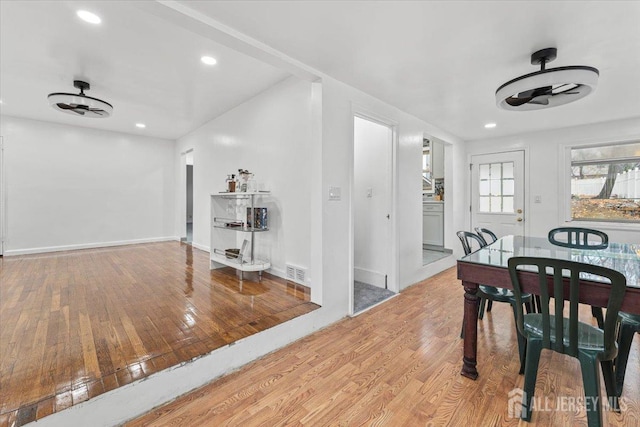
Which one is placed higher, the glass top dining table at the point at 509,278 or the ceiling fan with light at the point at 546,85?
the ceiling fan with light at the point at 546,85

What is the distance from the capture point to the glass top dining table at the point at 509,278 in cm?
142

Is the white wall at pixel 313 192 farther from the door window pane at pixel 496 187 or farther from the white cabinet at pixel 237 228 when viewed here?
the door window pane at pixel 496 187

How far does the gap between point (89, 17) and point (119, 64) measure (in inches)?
33.5

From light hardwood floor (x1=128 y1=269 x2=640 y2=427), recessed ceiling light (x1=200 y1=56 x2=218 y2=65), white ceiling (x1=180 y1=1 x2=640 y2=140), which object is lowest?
light hardwood floor (x1=128 y1=269 x2=640 y2=427)

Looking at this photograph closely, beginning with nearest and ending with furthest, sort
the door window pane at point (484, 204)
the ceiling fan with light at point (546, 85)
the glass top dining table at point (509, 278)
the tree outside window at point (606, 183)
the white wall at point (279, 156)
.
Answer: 1. the glass top dining table at point (509, 278)
2. the ceiling fan with light at point (546, 85)
3. the white wall at point (279, 156)
4. the tree outside window at point (606, 183)
5. the door window pane at point (484, 204)

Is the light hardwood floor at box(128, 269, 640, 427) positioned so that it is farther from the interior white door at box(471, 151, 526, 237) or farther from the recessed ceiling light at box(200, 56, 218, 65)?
the interior white door at box(471, 151, 526, 237)

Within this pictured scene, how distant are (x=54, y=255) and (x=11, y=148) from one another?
202cm

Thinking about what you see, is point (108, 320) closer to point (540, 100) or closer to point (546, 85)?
point (546, 85)

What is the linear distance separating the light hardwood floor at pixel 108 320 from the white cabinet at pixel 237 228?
0.71ft

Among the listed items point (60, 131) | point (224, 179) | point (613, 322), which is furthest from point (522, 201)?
point (60, 131)

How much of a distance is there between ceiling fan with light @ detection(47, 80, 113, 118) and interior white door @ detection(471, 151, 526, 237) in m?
6.10

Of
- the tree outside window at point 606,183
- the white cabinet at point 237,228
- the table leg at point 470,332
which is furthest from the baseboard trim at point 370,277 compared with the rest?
the tree outside window at point 606,183

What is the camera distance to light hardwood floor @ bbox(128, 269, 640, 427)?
1550mm

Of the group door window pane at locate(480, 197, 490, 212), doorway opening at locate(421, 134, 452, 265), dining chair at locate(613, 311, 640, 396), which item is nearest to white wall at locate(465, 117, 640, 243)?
door window pane at locate(480, 197, 490, 212)
